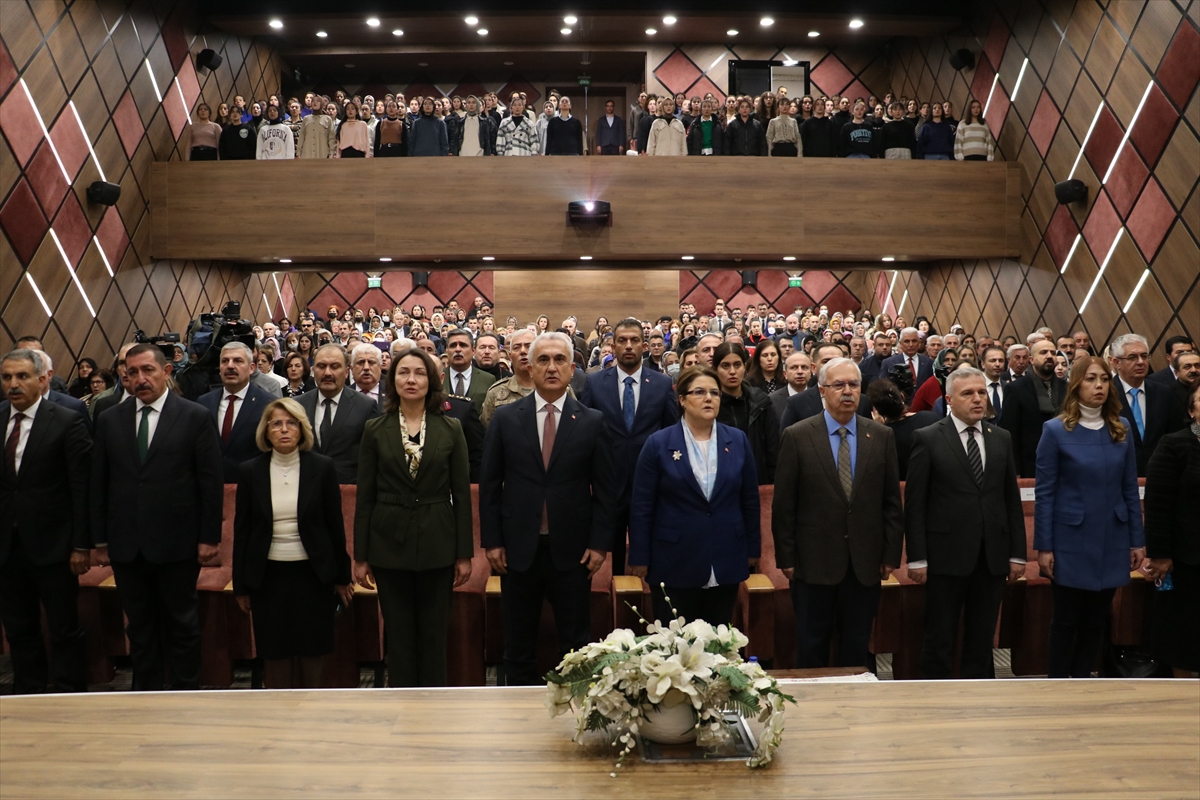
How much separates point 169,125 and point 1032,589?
31.7 feet

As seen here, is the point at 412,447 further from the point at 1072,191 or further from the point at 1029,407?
the point at 1072,191

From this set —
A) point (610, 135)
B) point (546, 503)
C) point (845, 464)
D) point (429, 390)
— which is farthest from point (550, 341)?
point (610, 135)

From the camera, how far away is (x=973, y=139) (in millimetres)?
10547

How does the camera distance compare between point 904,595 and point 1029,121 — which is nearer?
point 904,595

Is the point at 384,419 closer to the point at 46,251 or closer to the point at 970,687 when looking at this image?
the point at 970,687

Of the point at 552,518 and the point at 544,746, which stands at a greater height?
the point at 552,518

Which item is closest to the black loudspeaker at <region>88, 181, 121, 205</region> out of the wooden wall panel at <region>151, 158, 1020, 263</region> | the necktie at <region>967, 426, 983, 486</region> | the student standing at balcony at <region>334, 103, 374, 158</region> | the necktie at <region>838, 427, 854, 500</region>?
the wooden wall panel at <region>151, 158, 1020, 263</region>

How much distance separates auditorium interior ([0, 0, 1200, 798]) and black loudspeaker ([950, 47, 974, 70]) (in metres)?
0.13

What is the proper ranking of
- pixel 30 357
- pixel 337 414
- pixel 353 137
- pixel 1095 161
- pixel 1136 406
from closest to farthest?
pixel 30 357 < pixel 337 414 < pixel 1136 406 < pixel 1095 161 < pixel 353 137

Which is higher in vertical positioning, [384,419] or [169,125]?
[169,125]

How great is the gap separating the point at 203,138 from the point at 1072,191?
28.2 feet

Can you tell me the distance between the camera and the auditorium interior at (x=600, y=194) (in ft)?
13.0

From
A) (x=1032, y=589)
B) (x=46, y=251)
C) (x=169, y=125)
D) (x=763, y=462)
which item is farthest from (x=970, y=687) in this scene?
(x=169, y=125)

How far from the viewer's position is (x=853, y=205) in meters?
10.3
